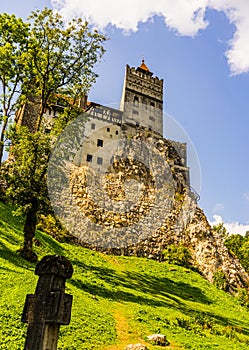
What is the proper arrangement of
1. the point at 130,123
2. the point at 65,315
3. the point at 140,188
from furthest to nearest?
the point at 130,123
the point at 140,188
the point at 65,315

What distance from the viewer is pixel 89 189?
156 ft

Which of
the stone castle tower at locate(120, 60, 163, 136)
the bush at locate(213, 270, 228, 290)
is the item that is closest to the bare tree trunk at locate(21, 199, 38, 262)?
the bush at locate(213, 270, 228, 290)

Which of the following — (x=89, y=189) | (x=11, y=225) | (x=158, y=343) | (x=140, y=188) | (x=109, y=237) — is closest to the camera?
(x=158, y=343)

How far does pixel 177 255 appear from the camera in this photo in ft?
132

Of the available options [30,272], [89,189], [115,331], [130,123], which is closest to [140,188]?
[89,189]

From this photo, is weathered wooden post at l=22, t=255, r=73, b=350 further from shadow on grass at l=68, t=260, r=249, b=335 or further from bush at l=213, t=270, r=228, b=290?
bush at l=213, t=270, r=228, b=290

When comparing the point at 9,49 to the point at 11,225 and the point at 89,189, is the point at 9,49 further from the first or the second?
the point at 89,189

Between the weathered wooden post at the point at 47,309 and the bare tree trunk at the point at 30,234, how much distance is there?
50.2 ft

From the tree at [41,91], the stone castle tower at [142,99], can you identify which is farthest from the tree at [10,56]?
the stone castle tower at [142,99]

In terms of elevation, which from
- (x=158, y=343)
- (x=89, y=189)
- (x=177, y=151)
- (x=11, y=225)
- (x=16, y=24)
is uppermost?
(x=177, y=151)

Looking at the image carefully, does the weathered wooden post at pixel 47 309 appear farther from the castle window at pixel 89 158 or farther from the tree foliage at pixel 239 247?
the tree foliage at pixel 239 247

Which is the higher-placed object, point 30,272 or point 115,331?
point 30,272

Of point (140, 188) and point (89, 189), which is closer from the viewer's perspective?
point (89, 189)

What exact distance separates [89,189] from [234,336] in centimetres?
3276
